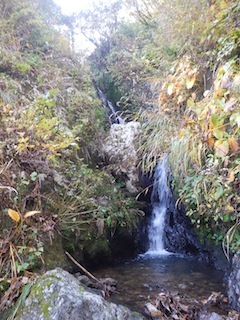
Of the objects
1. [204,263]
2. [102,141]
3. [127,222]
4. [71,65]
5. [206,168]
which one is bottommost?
[204,263]

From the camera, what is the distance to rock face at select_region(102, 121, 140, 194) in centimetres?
535

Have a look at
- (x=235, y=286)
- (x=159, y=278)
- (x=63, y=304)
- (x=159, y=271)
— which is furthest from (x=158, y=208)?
(x=63, y=304)

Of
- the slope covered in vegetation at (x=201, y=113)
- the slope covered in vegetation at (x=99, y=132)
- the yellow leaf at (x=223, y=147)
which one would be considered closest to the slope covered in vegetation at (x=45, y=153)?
the slope covered in vegetation at (x=99, y=132)

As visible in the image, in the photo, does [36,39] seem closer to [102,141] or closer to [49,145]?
[102,141]

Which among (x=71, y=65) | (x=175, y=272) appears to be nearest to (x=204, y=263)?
(x=175, y=272)

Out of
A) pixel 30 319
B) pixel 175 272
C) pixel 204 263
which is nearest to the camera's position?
pixel 30 319

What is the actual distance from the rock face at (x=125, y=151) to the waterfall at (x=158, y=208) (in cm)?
52

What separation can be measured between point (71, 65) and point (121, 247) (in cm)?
468

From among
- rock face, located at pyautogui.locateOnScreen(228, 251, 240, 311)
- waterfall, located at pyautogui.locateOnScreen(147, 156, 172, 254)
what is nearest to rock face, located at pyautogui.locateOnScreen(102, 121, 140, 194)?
waterfall, located at pyautogui.locateOnScreen(147, 156, 172, 254)

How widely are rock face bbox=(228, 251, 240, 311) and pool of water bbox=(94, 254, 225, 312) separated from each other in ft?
1.00

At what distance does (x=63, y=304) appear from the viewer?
2061 mm

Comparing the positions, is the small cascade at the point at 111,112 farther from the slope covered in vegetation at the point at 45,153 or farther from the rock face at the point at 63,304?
the rock face at the point at 63,304

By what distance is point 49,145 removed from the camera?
10.2ft

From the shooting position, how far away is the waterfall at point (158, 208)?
17.6ft
